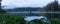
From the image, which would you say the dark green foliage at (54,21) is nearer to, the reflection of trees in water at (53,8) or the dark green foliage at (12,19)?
the reflection of trees in water at (53,8)

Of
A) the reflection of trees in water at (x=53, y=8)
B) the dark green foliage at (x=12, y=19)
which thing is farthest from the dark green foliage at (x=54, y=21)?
the dark green foliage at (x=12, y=19)

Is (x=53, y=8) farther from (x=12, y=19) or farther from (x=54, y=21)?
(x=12, y=19)

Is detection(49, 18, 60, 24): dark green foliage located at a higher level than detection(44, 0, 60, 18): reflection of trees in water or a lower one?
lower

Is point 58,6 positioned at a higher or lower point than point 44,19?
higher

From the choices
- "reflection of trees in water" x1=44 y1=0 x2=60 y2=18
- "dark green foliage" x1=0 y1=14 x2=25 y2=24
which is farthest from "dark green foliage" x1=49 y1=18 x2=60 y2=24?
"dark green foliage" x1=0 y1=14 x2=25 y2=24

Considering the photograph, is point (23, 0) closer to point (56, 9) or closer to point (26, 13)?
point (26, 13)

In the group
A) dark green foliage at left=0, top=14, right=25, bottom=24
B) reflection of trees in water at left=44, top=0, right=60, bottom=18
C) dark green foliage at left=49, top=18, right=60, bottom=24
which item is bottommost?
dark green foliage at left=49, top=18, right=60, bottom=24

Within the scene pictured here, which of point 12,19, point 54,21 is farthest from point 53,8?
point 12,19

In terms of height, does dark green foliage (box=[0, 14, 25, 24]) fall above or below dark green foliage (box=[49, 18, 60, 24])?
above

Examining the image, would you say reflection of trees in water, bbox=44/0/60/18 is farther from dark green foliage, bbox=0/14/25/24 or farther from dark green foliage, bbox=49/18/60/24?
dark green foliage, bbox=0/14/25/24

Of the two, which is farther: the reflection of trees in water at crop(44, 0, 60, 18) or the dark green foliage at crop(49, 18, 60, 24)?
the reflection of trees in water at crop(44, 0, 60, 18)

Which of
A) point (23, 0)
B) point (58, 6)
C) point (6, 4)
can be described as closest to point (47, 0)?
point (58, 6)
